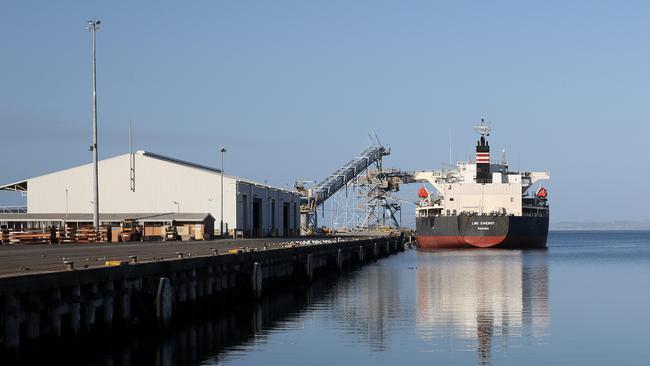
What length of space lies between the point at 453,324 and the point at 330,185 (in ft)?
398

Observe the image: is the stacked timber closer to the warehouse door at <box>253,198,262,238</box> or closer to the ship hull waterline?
the warehouse door at <box>253,198,262,238</box>

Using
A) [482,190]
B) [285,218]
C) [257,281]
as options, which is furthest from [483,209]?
[257,281]

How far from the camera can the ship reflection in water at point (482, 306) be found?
3672cm

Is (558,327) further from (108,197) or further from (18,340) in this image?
(108,197)

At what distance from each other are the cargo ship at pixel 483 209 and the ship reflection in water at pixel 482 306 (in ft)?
134

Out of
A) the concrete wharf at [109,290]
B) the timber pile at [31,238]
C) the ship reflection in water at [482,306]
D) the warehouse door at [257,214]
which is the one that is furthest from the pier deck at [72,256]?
the warehouse door at [257,214]

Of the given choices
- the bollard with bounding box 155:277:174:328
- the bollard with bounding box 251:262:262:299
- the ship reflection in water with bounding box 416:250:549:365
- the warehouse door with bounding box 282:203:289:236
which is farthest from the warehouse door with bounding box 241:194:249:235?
the bollard with bounding box 155:277:174:328

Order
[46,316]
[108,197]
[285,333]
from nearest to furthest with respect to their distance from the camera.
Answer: [46,316], [285,333], [108,197]

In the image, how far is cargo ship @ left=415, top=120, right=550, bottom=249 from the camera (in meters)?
129

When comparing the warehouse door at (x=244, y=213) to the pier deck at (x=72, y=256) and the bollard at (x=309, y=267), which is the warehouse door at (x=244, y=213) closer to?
the bollard at (x=309, y=267)

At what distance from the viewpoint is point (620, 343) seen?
36.1 m

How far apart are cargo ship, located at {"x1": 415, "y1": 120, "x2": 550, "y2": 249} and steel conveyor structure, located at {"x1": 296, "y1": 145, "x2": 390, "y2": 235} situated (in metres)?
20.0

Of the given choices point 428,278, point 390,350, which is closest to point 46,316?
point 390,350

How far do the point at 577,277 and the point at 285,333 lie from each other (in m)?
40.7
